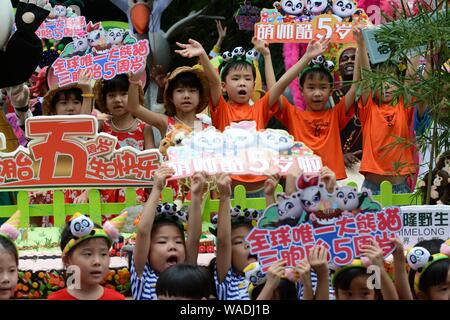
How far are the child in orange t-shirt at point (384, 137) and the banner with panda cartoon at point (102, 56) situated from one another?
163 centimetres

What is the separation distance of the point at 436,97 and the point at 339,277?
2.14m

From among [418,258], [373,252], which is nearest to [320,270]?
[373,252]

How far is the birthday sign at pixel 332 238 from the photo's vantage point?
5.94m

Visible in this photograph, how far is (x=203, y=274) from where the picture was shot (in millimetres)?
6141

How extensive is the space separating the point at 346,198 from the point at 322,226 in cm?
20

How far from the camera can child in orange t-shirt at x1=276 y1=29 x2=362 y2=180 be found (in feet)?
28.9

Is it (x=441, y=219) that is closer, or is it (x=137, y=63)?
(x=441, y=219)

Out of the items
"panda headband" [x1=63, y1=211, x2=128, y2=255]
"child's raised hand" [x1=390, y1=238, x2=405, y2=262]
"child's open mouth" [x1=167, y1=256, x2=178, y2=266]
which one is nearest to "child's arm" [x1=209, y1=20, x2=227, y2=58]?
"child's open mouth" [x1=167, y1=256, x2=178, y2=266]

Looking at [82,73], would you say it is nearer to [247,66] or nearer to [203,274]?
[247,66]

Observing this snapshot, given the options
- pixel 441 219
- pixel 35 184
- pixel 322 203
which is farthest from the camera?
pixel 35 184

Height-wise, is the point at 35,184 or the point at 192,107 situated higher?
the point at 192,107

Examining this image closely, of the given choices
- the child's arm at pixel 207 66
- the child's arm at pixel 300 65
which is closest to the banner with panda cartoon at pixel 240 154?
the child's arm at pixel 207 66
